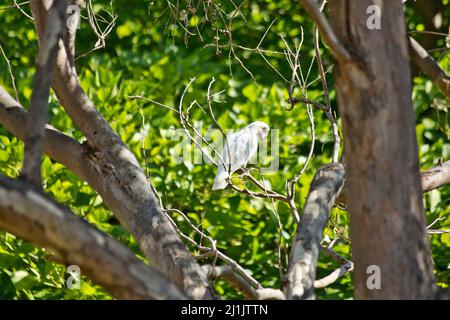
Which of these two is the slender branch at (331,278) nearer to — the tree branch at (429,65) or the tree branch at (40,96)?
the tree branch at (429,65)

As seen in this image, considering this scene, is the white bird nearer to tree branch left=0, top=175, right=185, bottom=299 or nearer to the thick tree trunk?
the thick tree trunk

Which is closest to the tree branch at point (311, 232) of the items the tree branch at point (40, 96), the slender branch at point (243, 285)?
the slender branch at point (243, 285)

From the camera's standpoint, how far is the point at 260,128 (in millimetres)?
5305

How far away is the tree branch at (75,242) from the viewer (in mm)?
2182

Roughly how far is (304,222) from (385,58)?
0.80 meters

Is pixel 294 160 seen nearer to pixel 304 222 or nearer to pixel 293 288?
pixel 304 222

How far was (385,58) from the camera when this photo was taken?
2.52m

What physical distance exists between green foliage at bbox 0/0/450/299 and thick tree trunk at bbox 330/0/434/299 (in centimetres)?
135

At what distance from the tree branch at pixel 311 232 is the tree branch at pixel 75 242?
2.05 ft

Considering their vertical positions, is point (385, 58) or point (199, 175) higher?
point (199, 175)

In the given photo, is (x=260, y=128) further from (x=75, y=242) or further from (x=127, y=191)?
(x=75, y=242)

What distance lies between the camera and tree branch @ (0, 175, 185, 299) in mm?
2182

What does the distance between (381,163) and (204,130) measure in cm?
296
